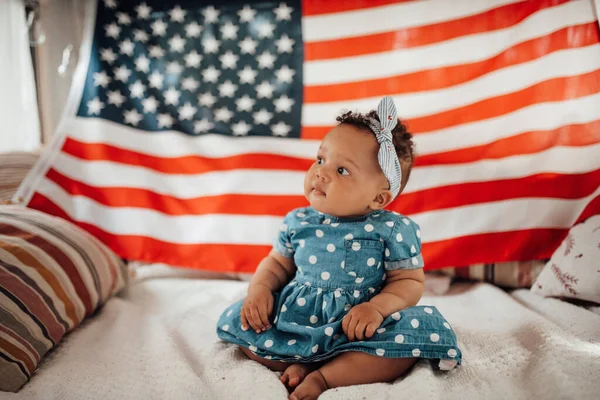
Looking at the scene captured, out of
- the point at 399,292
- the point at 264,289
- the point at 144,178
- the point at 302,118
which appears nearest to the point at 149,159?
the point at 144,178

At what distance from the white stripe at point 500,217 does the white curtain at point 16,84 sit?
1.42m

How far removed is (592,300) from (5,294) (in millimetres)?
1361

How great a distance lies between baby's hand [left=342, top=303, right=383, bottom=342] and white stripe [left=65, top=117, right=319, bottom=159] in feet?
2.76

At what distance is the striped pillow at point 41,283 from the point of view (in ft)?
3.10

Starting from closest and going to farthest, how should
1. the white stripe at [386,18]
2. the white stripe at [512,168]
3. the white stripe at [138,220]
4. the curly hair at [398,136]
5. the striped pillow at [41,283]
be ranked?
1. the striped pillow at [41,283]
2. the curly hair at [398,136]
3. the white stripe at [512,168]
4. the white stripe at [386,18]
5. the white stripe at [138,220]

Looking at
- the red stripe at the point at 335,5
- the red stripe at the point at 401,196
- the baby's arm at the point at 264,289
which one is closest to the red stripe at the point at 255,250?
the red stripe at the point at 401,196

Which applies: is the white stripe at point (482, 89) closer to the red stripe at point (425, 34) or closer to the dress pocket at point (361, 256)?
the red stripe at point (425, 34)

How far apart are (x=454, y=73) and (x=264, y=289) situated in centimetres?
93

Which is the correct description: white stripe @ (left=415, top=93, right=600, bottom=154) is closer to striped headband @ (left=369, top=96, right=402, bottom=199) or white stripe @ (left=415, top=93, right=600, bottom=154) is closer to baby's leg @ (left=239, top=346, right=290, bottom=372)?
striped headband @ (left=369, top=96, right=402, bottom=199)

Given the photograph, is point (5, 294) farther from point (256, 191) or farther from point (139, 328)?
point (256, 191)

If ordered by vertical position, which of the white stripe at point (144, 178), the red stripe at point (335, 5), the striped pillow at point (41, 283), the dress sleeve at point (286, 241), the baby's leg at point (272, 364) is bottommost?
the baby's leg at point (272, 364)

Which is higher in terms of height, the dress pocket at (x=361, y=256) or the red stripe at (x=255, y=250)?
the dress pocket at (x=361, y=256)

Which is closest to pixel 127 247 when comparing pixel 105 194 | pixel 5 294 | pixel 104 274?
pixel 105 194

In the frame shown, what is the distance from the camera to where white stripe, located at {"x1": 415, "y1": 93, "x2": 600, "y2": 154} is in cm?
A: 135
